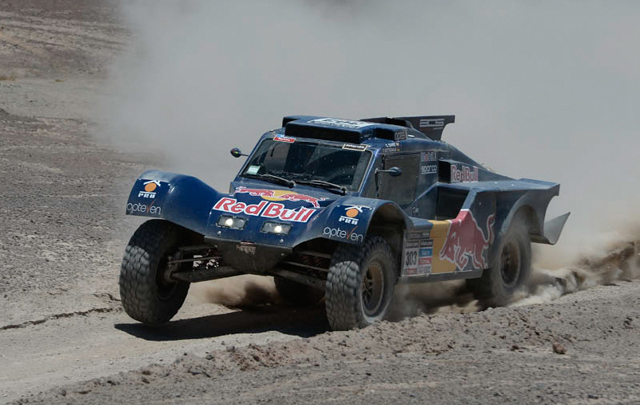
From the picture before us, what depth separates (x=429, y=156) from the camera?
11.2m

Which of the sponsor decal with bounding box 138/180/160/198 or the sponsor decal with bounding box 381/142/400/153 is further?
the sponsor decal with bounding box 381/142/400/153

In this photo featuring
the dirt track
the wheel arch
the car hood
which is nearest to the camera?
the dirt track

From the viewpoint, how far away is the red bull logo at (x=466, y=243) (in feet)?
34.7

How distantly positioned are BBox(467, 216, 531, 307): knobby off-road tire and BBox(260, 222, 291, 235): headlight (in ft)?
9.93

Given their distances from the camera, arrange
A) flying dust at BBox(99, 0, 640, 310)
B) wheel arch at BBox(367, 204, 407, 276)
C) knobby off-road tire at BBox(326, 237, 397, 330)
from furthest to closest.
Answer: flying dust at BBox(99, 0, 640, 310) → wheel arch at BBox(367, 204, 407, 276) → knobby off-road tire at BBox(326, 237, 397, 330)

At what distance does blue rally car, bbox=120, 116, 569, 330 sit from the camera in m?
9.19

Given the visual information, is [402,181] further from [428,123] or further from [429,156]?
[428,123]

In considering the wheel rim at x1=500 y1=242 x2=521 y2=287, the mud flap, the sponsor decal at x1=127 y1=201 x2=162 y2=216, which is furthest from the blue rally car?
the mud flap

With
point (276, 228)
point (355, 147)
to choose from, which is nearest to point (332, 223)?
point (276, 228)

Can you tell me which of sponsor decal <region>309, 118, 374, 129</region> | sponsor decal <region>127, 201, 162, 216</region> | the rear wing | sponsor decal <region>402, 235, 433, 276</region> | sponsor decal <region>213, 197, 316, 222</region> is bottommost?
sponsor decal <region>402, 235, 433, 276</region>

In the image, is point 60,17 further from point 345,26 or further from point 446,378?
point 446,378

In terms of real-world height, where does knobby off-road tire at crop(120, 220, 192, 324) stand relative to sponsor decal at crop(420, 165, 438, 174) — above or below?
below

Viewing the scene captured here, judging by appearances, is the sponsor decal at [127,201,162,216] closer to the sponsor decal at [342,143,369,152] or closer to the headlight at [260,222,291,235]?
the headlight at [260,222,291,235]

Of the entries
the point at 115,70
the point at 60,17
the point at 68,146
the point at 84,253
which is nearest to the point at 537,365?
the point at 84,253
